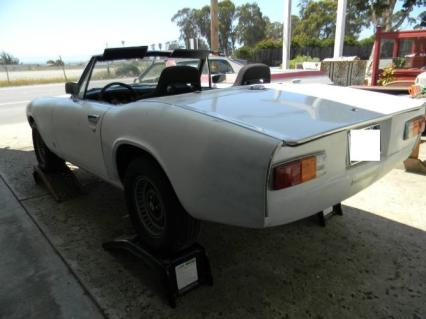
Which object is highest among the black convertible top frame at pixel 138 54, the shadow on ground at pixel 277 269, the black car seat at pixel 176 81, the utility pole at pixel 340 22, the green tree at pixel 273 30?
the green tree at pixel 273 30

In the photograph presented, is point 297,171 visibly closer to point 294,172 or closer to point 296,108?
point 294,172

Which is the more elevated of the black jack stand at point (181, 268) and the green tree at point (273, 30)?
the green tree at point (273, 30)

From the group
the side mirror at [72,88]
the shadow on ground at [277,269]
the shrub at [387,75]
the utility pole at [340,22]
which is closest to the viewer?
the shadow on ground at [277,269]

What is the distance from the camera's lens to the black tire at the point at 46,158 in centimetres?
411

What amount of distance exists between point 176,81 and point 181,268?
4.63 ft

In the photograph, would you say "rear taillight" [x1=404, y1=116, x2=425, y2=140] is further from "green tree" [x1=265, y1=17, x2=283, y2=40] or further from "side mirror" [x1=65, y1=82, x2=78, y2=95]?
"green tree" [x1=265, y1=17, x2=283, y2=40]

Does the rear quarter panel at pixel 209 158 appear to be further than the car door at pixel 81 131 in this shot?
No

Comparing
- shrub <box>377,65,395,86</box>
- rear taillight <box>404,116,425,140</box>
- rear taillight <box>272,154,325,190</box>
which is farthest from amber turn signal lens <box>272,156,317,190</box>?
shrub <box>377,65,395,86</box>

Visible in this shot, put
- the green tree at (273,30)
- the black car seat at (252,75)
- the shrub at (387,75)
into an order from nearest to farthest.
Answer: the black car seat at (252,75), the shrub at (387,75), the green tree at (273,30)

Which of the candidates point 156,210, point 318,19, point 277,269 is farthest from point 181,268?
point 318,19

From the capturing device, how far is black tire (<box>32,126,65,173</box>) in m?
4.11

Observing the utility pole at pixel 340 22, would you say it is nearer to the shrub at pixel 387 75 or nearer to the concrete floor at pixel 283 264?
the shrub at pixel 387 75

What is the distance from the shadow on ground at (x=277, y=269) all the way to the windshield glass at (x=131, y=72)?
1232 millimetres

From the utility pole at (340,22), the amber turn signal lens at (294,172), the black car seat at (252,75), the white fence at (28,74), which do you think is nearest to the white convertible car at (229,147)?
the amber turn signal lens at (294,172)
